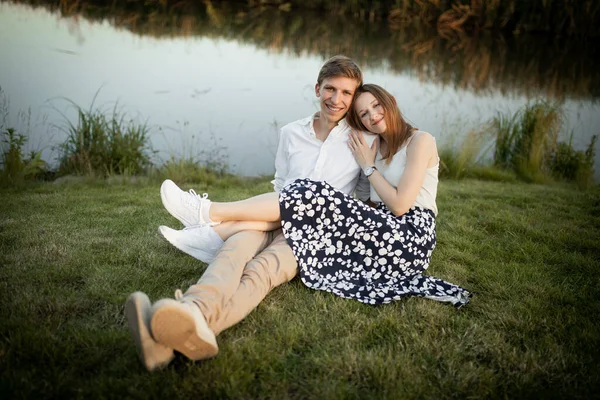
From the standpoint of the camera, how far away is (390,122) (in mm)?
2723

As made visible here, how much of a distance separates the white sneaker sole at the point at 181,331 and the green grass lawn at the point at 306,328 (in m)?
0.07

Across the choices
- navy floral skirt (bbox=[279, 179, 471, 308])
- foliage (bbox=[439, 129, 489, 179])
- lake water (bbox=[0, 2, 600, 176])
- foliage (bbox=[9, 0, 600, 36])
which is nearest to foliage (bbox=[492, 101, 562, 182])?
foliage (bbox=[439, 129, 489, 179])

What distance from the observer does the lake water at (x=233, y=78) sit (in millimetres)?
6332

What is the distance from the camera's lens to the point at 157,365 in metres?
1.69

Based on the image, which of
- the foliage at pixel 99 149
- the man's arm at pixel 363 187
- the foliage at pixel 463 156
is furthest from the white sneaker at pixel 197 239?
the foliage at pixel 463 156

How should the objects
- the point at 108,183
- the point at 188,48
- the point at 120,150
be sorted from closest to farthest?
the point at 108,183 → the point at 120,150 → the point at 188,48

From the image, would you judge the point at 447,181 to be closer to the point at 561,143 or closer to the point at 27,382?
the point at 561,143

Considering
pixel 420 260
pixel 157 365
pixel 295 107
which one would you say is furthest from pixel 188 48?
pixel 157 365

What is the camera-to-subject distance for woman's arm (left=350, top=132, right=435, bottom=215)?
259 cm

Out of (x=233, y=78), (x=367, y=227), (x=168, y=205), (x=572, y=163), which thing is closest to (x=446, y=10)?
(x=233, y=78)

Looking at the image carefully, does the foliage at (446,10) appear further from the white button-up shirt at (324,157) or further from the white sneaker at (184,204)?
the white sneaker at (184,204)

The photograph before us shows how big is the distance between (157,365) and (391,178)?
164cm

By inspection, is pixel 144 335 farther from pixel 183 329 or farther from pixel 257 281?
pixel 257 281

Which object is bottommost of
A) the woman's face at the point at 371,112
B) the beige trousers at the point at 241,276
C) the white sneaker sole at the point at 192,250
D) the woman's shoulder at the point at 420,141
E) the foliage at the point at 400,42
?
the white sneaker sole at the point at 192,250
